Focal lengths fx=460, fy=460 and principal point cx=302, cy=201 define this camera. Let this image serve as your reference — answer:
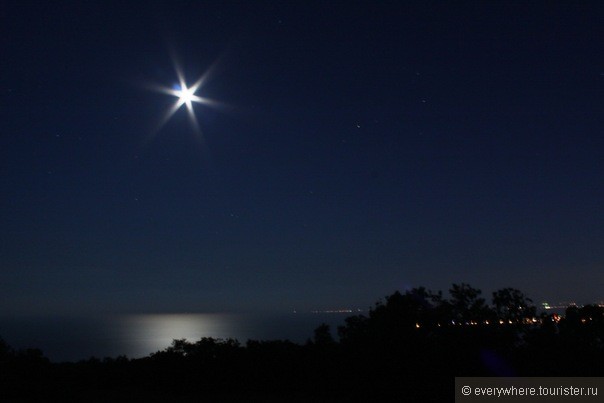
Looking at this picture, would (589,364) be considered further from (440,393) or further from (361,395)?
(361,395)

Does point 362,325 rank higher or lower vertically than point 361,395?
higher

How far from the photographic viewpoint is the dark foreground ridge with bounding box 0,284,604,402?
11.4 meters

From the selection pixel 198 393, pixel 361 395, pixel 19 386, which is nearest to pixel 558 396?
pixel 361 395

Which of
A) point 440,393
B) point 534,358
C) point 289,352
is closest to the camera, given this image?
point 440,393

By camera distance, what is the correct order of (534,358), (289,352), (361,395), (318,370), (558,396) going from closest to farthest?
(558,396) < (361,395) < (534,358) < (318,370) < (289,352)

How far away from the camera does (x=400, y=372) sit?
11484 millimetres

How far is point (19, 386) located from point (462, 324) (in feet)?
45.9

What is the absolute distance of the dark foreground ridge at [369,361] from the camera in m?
11.4

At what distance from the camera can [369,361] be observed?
1249 centimetres

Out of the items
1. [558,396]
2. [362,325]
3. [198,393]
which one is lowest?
[198,393]

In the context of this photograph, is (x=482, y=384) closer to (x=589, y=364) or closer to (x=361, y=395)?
(x=361, y=395)

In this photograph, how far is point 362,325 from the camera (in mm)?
18125

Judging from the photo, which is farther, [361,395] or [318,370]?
[318,370]

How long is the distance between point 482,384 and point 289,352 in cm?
653
